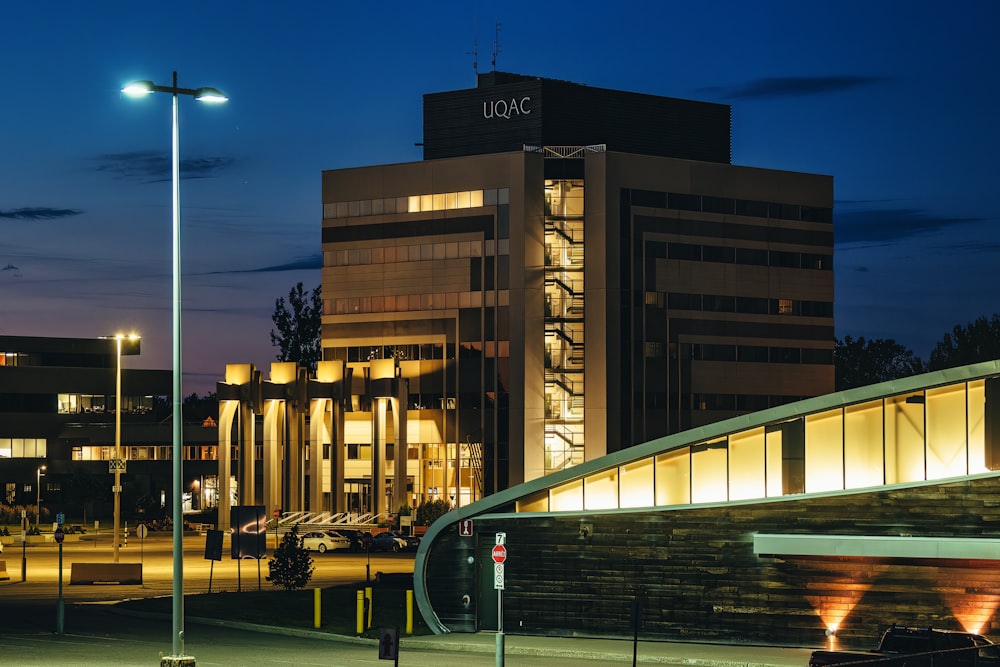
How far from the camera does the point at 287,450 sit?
108m

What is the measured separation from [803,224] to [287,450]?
136ft

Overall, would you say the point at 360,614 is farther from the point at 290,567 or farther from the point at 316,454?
the point at 316,454

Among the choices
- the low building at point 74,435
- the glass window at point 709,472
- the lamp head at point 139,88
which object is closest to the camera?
the lamp head at point 139,88

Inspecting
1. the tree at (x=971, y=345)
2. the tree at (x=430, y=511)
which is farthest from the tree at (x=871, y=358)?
the tree at (x=430, y=511)

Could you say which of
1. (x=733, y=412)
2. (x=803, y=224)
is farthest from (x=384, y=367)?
(x=803, y=224)

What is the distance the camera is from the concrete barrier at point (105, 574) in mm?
55438

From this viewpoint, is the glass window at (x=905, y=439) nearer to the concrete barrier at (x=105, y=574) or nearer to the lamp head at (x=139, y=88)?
the lamp head at (x=139, y=88)

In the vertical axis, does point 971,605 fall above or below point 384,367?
below

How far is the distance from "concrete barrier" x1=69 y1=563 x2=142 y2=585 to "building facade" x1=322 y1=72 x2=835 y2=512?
46909 mm

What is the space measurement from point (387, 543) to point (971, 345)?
89895 mm

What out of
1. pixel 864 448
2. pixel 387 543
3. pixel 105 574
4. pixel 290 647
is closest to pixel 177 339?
pixel 290 647

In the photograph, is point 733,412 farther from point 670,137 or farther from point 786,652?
point 786,652

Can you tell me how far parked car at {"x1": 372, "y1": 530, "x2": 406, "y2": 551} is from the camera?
8175cm

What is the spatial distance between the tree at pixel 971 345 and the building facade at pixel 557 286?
133 ft
